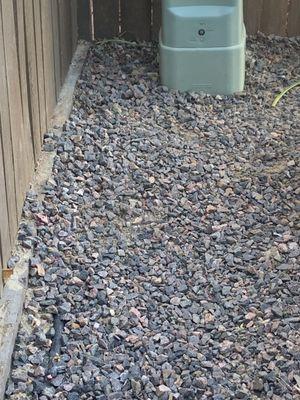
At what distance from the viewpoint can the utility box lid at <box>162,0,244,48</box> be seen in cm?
430

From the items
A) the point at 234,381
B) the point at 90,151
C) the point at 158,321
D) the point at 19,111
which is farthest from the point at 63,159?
the point at 234,381

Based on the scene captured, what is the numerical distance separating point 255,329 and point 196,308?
0.74 ft

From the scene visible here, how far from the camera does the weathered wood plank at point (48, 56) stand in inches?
145

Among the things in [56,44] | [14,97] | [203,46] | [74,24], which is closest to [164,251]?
[14,97]

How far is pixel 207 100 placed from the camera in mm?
4375

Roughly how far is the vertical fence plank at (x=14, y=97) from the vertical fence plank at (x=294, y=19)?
95.5 inches

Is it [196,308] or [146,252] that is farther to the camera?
[146,252]

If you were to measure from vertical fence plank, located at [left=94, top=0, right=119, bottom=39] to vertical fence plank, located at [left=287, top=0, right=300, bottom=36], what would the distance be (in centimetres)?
106

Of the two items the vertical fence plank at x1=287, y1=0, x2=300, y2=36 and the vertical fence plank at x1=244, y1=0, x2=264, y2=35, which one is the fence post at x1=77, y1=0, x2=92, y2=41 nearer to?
the vertical fence plank at x1=244, y1=0, x2=264, y2=35

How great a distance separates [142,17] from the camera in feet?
16.3

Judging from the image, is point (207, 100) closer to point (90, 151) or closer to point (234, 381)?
point (90, 151)

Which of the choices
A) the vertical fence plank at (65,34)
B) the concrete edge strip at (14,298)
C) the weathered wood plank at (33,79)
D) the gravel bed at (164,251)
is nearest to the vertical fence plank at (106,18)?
the vertical fence plank at (65,34)

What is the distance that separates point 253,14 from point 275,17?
14cm

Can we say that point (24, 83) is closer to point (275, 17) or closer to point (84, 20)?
point (84, 20)
